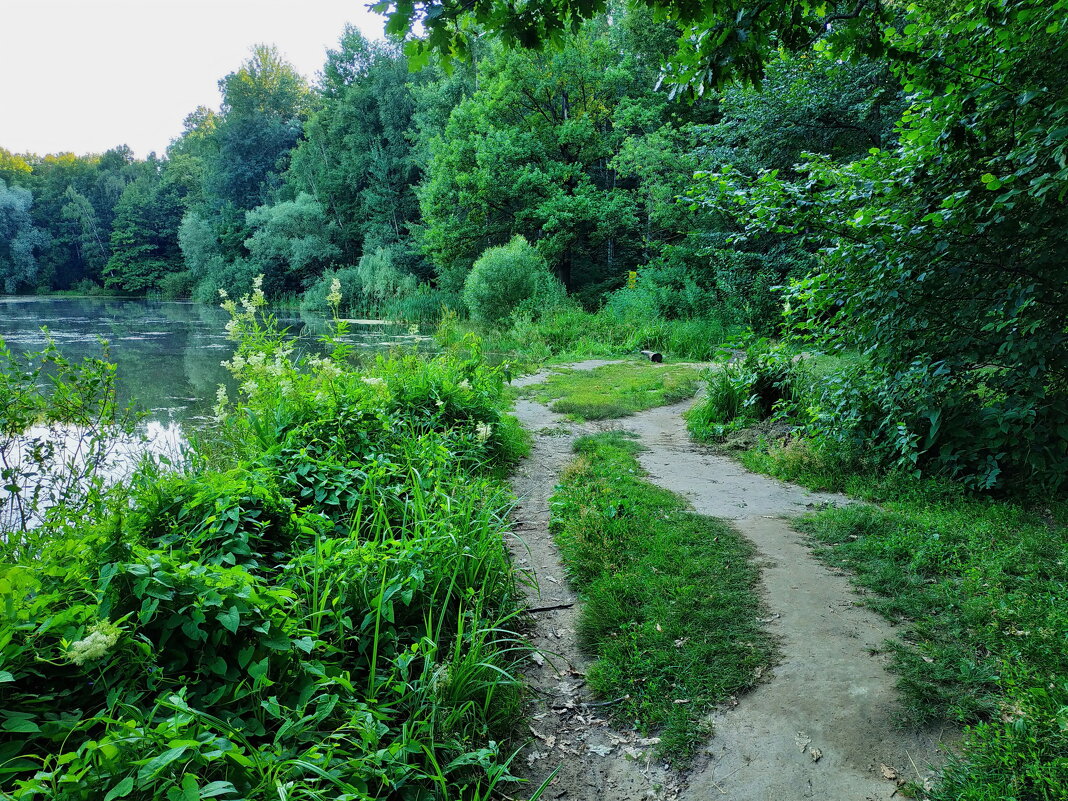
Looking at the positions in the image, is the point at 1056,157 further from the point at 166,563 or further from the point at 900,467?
the point at 166,563

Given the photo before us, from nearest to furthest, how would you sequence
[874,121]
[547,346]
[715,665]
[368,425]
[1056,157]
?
1. [715,665]
2. [1056,157]
3. [368,425]
4. [874,121]
5. [547,346]

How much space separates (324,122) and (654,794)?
43.9m

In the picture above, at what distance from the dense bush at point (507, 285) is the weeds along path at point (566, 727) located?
15.5 meters

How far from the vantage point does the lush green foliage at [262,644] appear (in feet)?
5.50

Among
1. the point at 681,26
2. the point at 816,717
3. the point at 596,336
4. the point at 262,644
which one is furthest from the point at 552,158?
the point at 262,644

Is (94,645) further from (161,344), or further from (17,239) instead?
(17,239)

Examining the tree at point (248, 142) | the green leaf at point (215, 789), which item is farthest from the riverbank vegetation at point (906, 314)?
the tree at point (248, 142)

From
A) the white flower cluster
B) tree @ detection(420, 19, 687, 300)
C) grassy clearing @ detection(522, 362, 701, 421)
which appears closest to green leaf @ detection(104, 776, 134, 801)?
the white flower cluster

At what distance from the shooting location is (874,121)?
1313cm

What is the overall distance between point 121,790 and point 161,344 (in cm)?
1820

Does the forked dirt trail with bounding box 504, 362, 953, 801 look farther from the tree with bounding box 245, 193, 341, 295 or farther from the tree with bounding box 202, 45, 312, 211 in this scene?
the tree with bounding box 202, 45, 312, 211

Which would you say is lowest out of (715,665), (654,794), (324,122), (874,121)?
(654,794)

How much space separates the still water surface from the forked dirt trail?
14.1ft

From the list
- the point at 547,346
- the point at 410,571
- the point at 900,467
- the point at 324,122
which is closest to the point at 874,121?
the point at 547,346
